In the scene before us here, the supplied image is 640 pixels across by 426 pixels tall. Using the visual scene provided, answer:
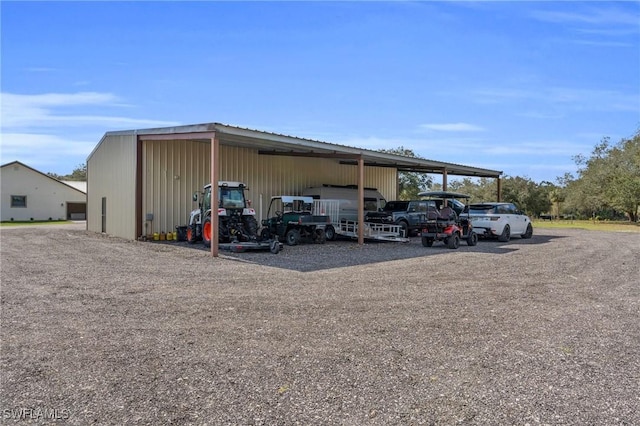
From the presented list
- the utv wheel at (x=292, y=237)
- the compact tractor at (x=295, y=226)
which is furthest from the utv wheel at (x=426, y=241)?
the utv wheel at (x=292, y=237)

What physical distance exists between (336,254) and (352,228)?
5222 millimetres

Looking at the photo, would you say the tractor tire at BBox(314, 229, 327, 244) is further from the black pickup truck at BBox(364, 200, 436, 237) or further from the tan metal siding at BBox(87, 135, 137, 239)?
the tan metal siding at BBox(87, 135, 137, 239)

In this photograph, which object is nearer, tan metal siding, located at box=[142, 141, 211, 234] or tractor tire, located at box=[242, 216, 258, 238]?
tractor tire, located at box=[242, 216, 258, 238]

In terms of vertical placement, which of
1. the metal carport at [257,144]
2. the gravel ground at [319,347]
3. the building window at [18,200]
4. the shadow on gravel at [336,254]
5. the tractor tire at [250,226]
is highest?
the metal carport at [257,144]

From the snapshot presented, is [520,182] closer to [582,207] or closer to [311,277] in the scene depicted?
[582,207]

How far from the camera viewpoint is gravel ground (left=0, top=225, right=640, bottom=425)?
3723 mm

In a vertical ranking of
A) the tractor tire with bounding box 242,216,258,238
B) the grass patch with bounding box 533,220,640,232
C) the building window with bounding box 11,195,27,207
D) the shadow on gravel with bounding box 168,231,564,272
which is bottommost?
the shadow on gravel with bounding box 168,231,564,272

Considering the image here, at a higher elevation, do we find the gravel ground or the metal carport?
the metal carport

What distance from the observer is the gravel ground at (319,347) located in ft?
12.2

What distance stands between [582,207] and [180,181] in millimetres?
42398

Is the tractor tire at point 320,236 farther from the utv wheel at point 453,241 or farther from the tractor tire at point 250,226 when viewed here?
the utv wheel at point 453,241

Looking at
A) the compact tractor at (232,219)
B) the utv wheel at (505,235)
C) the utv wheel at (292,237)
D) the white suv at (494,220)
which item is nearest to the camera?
the compact tractor at (232,219)

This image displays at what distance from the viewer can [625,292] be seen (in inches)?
341

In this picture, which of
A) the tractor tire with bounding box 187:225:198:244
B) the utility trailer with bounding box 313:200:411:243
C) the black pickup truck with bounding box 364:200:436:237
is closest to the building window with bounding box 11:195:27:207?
the tractor tire with bounding box 187:225:198:244
